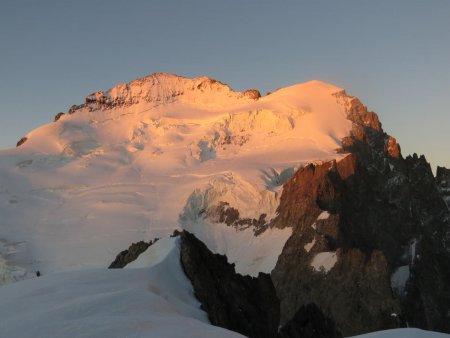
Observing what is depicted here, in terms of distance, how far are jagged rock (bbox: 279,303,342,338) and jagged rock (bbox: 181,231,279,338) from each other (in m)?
6.11

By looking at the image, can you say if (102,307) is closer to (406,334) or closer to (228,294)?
(406,334)

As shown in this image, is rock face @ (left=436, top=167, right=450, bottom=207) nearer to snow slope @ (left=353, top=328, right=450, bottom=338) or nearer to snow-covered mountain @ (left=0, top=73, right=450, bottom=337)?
snow-covered mountain @ (left=0, top=73, right=450, bottom=337)

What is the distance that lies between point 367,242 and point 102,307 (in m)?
112

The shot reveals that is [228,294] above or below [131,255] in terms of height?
below

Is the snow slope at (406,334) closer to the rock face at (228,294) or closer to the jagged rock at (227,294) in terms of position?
the rock face at (228,294)

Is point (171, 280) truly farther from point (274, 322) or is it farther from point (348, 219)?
point (348, 219)

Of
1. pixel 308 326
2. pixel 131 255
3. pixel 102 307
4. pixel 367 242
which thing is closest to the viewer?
pixel 102 307

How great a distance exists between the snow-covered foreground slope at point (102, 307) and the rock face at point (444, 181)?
14959 cm

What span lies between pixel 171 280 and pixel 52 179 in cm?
15659

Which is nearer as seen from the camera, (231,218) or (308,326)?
(308,326)

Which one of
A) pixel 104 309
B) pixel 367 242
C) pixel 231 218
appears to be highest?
pixel 231 218

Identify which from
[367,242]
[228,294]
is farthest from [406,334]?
[367,242]

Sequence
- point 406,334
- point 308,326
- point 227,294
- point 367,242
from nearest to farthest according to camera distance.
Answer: point 406,334 < point 227,294 < point 308,326 < point 367,242

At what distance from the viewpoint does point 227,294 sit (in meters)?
41.9
